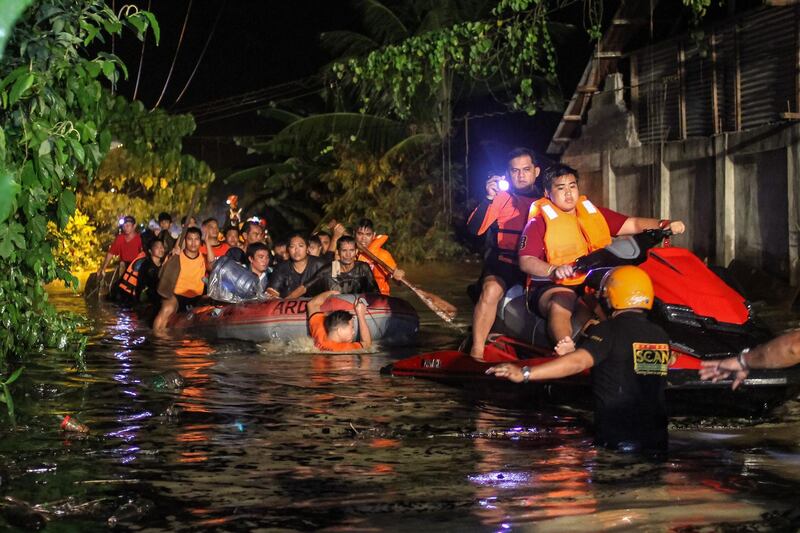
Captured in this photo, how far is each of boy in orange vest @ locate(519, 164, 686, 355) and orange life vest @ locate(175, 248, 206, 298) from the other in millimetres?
8451

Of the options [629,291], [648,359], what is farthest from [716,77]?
[648,359]

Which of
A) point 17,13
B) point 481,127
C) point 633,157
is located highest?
point 481,127

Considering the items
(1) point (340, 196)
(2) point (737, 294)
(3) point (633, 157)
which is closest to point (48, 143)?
(2) point (737, 294)

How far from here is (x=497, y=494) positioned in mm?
6410

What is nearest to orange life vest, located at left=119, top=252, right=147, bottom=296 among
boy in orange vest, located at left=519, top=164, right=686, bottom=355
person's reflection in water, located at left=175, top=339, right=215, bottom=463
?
person's reflection in water, located at left=175, top=339, right=215, bottom=463

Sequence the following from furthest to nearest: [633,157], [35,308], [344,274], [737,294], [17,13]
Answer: [633,157] < [344,274] < [35,308] < [737,294] < [17,13]

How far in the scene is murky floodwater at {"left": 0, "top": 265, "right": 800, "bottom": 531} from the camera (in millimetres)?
5922

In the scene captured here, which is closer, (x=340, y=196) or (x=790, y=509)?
(x=790, y=509)

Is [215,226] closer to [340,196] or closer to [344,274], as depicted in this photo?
[344,274]

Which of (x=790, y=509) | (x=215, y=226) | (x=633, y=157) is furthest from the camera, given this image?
(x=633, y=157)

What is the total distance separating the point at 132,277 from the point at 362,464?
564 inches

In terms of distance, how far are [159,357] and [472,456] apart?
6.62 metres

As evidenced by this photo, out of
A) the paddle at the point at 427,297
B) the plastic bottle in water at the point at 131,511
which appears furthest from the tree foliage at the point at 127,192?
the plastic bottle in water at the point at 131,511

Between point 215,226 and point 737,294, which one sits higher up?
point 215,226
